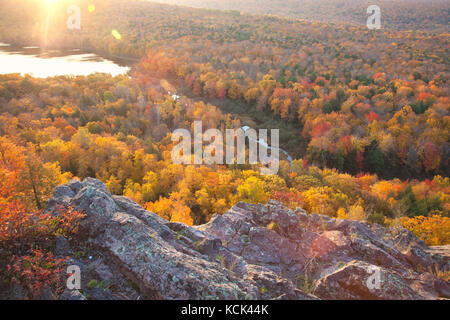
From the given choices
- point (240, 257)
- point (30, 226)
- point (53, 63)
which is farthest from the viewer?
point (53, 63)

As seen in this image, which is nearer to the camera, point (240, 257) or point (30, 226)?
point (30, 226)

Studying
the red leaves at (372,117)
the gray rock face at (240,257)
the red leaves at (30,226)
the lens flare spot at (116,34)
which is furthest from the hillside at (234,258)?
the lens flare spot at (116,34)

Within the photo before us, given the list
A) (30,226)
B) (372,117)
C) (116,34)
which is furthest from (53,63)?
(30,226)

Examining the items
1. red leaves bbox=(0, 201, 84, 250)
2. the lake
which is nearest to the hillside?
red leaves bbox=(0, 201, 84, 250)

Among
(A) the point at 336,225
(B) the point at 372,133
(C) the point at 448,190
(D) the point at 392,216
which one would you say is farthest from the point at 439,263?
(B) the point at 372,133

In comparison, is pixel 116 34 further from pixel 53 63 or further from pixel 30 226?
pixel 30 226

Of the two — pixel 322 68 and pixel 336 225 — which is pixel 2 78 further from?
pixel 322 68
